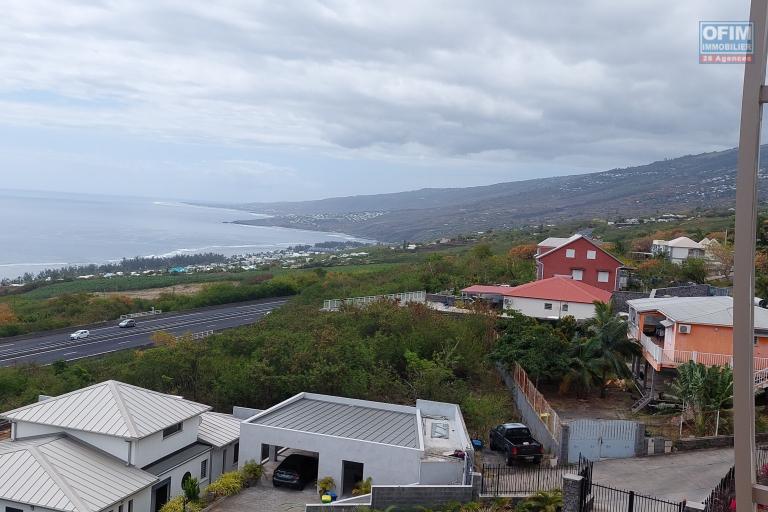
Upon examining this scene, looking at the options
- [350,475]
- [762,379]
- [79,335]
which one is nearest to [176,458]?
[350,475]

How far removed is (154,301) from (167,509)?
5929 centimetres

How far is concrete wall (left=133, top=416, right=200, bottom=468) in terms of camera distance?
67.3ft

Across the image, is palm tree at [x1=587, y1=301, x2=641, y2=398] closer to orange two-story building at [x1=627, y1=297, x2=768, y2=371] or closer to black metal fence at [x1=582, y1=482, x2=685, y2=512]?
orange two-story building at [x1=627, y1=297, x2=768, y2=371]

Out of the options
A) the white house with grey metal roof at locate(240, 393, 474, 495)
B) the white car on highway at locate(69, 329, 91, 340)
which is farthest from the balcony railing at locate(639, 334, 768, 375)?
the white car on highway at locate(69, 329, 91, 340)

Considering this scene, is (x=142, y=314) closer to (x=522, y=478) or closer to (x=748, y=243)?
(x=522, y=478)

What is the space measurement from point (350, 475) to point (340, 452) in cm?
103

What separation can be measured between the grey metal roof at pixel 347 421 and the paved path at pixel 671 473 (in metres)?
5.67

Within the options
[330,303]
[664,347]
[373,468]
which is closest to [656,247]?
[330,303]

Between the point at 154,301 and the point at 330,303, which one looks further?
the point at 154,301

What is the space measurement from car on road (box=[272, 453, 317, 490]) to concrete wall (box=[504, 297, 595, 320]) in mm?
21005

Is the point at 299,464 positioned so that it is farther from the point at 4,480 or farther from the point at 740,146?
the point at 740,146

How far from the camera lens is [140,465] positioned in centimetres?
2053

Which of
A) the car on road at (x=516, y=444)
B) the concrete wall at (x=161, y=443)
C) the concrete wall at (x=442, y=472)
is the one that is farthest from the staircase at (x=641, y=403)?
the concrete wall at (x=161, y=443)

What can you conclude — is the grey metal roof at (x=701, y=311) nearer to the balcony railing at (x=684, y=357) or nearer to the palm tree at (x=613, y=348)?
the balcony railing at (x=684, y=357)
